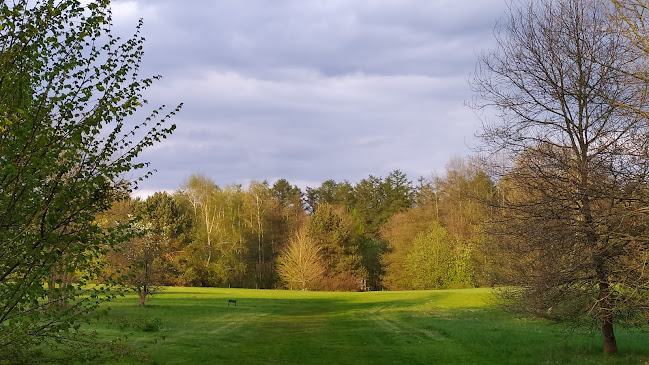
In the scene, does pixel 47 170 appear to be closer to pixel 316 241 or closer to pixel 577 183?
pixel 577 183

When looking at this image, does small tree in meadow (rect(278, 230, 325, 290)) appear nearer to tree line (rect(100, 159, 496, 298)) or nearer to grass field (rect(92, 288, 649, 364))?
tree line (rect(100, 159, 496, 298))

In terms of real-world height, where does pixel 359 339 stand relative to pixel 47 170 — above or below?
below

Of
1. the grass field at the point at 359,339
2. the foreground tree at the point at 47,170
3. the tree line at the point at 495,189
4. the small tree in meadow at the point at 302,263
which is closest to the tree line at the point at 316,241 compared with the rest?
the small tree in meadow at the point at 302,263

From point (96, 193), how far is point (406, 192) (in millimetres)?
81753

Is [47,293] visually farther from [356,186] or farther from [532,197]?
[356,186]

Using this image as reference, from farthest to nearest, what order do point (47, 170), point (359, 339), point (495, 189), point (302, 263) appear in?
→ point (302, 263) < point (359, 339) < point (495, 189) < point (47, 170)

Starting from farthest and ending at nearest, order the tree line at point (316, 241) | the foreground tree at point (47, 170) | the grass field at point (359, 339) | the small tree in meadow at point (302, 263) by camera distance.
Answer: the small tree in meadow at point (302, 263) → the tree line at point (316, 241) → the grass field at point (359, 339) → the foreground tree at point (47, 170)

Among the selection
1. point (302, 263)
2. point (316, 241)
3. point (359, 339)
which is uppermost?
point (316, 241)

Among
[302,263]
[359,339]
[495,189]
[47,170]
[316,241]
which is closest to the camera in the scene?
[47,170]

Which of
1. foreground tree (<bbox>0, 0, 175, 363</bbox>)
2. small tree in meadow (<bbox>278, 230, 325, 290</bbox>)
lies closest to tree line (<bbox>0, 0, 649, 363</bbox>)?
foreground tree (<bbox>0, 0, 175, 363</bbox>)

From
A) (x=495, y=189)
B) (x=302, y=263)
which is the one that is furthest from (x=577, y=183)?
(x=302, y=263)

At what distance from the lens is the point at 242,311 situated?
3244cm

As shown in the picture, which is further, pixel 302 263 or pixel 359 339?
pixel 302 263

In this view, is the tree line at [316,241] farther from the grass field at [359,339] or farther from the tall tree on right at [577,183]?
the tall tree on right at [577,183]
